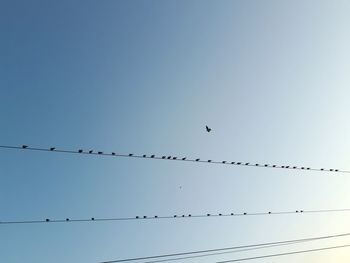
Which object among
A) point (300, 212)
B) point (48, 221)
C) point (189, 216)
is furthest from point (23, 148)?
point (300, 212)

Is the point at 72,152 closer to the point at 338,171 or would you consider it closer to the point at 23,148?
the point at 23,148

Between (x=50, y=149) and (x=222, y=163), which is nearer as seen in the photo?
(x=50, y=149)

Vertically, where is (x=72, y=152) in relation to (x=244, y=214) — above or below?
above

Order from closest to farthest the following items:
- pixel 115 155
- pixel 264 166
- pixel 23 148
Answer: pixel 23 148, pixel 115 155, pixel 264 166

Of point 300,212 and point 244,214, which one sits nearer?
point 244,214

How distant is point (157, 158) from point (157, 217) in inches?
184

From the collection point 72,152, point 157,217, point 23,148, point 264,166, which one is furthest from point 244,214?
point 23,148

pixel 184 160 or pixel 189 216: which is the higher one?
pixel 184 160

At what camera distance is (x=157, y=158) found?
40812mm

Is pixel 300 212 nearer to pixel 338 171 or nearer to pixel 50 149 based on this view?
pixel 338 171

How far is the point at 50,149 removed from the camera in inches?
1501

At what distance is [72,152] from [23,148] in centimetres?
341

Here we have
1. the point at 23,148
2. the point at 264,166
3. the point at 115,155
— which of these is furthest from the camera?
the point at 264,166

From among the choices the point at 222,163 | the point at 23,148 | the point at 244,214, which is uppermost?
the point at 23,148
